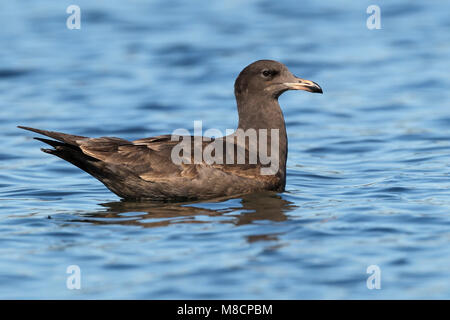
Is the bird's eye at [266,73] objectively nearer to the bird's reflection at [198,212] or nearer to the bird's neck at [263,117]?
the bird's neck at [263,117]

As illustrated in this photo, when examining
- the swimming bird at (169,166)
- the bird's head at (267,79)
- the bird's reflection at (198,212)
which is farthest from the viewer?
Result: the bird's head at (267,79)

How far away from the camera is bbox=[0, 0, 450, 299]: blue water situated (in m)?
7.09

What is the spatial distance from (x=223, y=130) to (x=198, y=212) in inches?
182

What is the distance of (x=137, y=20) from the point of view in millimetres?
20766

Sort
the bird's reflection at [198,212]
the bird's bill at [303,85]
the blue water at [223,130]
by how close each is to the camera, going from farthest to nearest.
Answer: the bird's bill at [303,85], the bird's reflection at [198,212], the blue water at [223,130]

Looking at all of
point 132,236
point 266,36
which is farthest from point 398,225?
point 266,36

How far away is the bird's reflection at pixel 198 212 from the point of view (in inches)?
336

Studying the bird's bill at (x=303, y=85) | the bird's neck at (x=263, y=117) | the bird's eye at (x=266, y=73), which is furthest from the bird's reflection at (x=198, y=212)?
the bird's eye at (x=266, y=73)

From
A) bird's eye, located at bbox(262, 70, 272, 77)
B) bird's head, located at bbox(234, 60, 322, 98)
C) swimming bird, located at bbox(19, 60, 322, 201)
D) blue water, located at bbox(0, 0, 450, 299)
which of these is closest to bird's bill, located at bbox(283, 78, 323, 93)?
bird's head, located at bbox(234, 60, 322, 98)

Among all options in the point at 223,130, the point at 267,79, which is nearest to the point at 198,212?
the point at 267,79

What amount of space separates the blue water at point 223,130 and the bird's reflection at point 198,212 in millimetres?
31

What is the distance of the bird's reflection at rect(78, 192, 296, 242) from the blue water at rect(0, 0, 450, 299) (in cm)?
3

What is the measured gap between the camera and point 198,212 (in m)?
8.80

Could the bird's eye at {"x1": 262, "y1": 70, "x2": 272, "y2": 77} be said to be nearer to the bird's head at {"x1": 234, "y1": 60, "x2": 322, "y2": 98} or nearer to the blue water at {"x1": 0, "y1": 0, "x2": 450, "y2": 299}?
the bird's head at {"x1": 234, "y1": 60, "x2": 322, "y2": 98}
